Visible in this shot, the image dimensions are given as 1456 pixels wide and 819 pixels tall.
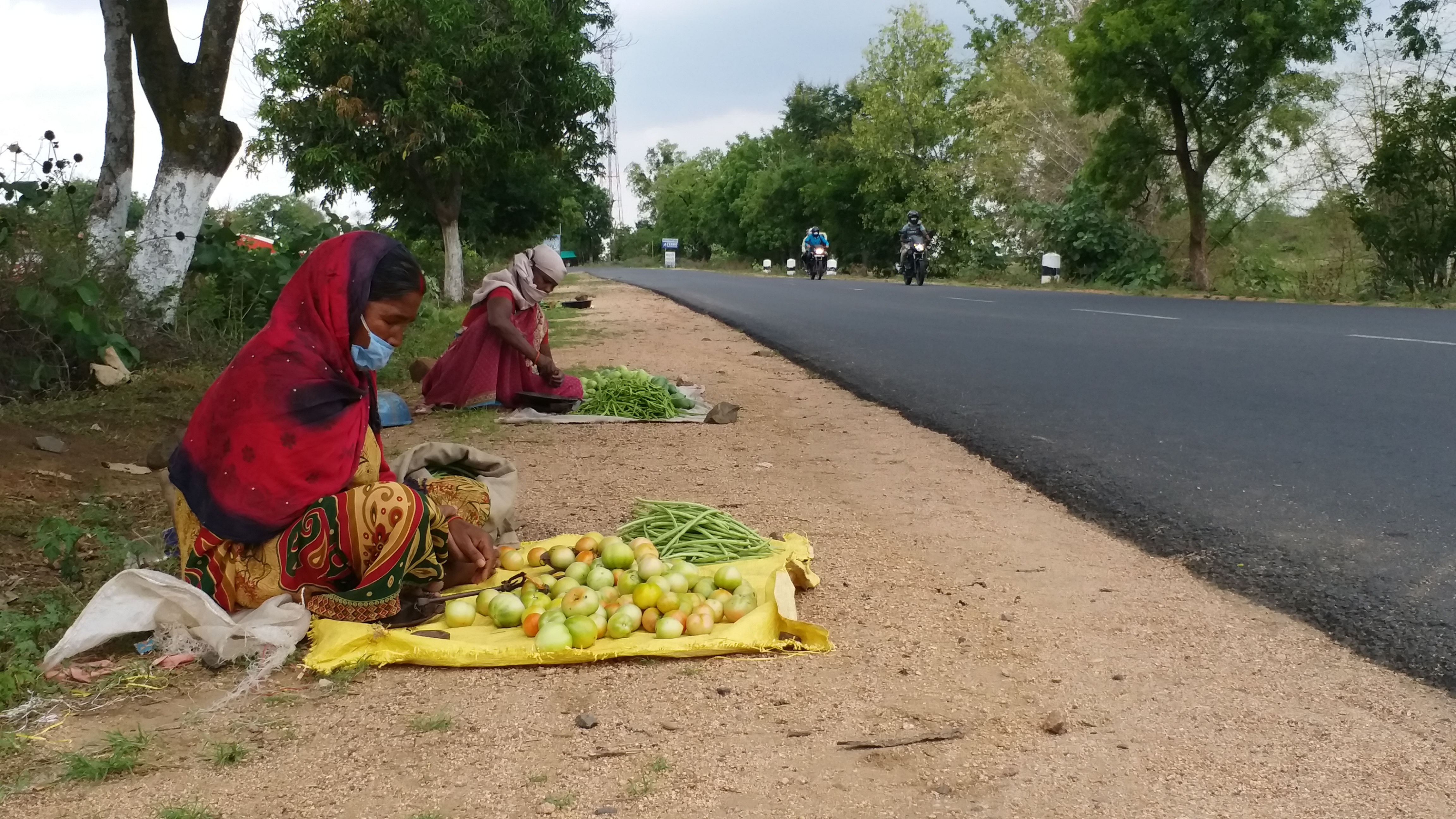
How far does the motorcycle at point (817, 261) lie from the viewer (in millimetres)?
36375

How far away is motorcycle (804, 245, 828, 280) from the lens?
36375mm

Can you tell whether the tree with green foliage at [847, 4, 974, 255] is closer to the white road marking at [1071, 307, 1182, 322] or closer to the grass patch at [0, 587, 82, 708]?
the white road marking at [1071, 307, 1182, 322]

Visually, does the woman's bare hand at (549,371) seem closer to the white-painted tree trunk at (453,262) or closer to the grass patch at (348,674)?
the grass patch at (348,674)

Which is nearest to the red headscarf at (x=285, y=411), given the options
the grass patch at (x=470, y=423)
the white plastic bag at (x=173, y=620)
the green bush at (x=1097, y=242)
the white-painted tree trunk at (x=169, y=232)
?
the white plastic bag at (x=173, y=620)

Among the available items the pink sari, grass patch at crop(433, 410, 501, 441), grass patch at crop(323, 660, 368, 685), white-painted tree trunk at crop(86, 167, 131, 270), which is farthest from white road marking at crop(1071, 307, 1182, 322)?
grass patch at crop(323, 660, 368, 685)

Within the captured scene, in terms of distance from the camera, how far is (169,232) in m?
9.45

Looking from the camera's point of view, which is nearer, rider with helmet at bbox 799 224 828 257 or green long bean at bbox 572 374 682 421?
green long bean at bbox 572 374 682 421

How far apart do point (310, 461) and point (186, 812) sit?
1406mm

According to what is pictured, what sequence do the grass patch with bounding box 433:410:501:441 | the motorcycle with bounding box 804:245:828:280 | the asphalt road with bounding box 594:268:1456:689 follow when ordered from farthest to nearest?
the motorcycle with bounding box 804:245:828:280 < the grass patch with bounding box 433:410:501:441 < the asphalt road with bounding box 594:268:1456:689

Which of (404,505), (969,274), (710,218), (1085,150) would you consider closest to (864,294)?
(969,274)

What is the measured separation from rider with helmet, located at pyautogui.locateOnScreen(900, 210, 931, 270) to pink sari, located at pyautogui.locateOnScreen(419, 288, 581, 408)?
A: 876 inches

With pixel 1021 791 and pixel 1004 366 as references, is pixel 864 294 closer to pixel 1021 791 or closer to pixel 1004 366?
pixel 1004 366

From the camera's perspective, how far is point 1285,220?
29969mm

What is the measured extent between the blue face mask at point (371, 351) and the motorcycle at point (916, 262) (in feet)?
85.6
